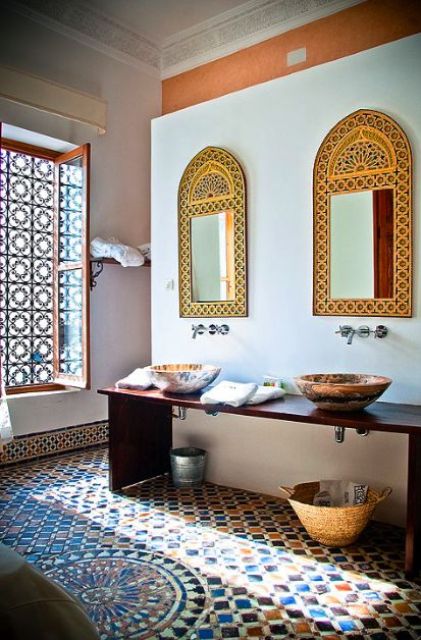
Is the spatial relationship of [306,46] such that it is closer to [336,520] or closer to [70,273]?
[70,273]

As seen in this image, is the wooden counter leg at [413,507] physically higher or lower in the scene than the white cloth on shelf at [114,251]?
lower

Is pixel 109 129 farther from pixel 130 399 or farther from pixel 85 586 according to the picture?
pixel 85 586

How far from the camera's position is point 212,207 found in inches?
137

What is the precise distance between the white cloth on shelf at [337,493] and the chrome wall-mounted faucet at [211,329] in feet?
3.57

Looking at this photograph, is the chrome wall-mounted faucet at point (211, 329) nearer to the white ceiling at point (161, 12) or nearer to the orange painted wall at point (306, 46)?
the orange painted wall at point (306, 46)

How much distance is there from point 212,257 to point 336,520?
1.73 meters

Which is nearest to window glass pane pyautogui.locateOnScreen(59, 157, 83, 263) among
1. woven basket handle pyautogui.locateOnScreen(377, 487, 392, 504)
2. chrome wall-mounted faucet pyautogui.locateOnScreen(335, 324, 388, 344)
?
chrome wall-mounted faucet pyautogui.locateOnScreen(335, 324, 388, 344)

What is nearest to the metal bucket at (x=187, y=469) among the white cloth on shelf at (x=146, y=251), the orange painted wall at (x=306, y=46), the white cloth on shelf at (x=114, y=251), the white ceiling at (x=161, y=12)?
the white cloth on shelf at (x=114, y=251)

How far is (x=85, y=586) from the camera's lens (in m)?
2.18

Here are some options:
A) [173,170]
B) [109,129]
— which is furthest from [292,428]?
[109,129]

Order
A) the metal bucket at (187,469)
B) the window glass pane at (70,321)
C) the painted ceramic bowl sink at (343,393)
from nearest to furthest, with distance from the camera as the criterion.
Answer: the painted ceramic bowl sink at (343,393)
the metal bucket at (187,469)
the window glass pane at (70,321)

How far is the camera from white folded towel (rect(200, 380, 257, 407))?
108 inches

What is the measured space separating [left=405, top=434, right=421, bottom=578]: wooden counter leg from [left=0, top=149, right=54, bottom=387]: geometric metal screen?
2947mm

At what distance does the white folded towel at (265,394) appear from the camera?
2.79 meters
